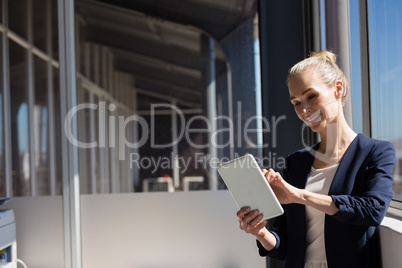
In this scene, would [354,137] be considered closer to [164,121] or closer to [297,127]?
[297,127]

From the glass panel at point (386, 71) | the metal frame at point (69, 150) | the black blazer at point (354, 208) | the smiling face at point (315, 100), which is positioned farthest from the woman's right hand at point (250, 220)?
the metal frame at point (69, 150)

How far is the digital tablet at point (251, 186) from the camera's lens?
1.18 m

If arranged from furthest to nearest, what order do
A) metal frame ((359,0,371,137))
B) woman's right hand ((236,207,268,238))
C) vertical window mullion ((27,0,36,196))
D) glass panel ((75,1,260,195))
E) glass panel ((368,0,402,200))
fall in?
vertical window mullion ((27,0,36,196)) → glass panel ((75,1,260,195)) → metal frame ((359,0,371,137)) → glass panel ((368,0,402,200)) → woman's right hand ((236,207,268,238))

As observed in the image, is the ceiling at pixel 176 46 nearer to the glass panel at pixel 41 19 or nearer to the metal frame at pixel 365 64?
the glass panel at pixel 41 19

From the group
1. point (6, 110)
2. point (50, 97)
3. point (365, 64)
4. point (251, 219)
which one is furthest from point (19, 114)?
point (251, 219)

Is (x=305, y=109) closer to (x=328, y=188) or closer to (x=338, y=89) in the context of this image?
(x=338, y=89)

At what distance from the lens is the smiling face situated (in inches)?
50.1

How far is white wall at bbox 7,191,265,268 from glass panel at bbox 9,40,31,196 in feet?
0.75

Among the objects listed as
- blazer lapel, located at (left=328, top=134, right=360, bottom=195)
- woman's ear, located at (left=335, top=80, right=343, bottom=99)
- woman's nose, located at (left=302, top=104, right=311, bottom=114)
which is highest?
woman's ear, located at (left=335, top=80, right=343, bottom=99)

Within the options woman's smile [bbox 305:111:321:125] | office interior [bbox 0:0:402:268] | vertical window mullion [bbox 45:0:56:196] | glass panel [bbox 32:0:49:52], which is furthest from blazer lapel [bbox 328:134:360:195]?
glass panel [bbox 32:0:49:52]

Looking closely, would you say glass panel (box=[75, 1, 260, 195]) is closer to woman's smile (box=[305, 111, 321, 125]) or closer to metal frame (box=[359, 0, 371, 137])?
metal frame (box=[359, 0, 371, 137])

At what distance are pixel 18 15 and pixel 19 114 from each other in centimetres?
64

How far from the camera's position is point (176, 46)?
298 cm

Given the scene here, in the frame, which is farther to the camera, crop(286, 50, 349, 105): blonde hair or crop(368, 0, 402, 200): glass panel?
crop(368, 0, 402, 200): glass panel
